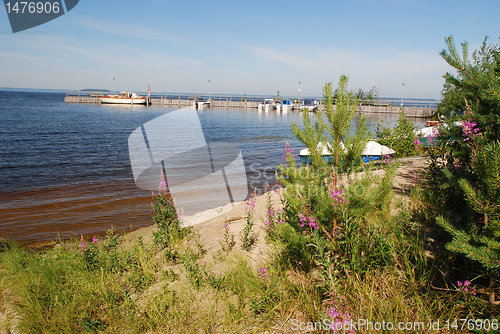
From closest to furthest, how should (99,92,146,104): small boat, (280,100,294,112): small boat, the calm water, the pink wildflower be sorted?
the pink wildflower → the calm water → (280,100,294,112): small boat → (99,92,146,104): small boat

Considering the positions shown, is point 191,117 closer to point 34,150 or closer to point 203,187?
point 203,187

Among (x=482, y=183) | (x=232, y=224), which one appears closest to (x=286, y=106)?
(x=232, y=224)

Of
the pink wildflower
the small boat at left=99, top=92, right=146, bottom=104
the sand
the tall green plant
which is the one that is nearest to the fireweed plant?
the tall green plant

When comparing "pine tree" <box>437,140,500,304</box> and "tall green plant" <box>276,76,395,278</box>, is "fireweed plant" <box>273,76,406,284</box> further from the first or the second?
"pine tree" <box>437,140,500,304</box>

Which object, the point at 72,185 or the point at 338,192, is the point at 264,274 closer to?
the point at 338,192

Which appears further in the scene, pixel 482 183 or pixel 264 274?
pixel 264 274

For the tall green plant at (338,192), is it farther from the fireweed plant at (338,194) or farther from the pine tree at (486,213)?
the pine tree at (486,213)

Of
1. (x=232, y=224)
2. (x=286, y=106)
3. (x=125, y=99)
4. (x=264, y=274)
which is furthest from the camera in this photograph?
(x=125, y=99)

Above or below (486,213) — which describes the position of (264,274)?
below

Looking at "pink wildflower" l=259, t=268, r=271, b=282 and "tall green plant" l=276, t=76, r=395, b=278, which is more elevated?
"tall green plant" l=276, t=76, r=395, b=278

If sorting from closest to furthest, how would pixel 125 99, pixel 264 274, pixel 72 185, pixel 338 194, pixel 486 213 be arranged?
pixel 486 213 < pixel 338 194 < pixel 264 274 < pixel 72 185 < pixel 125 99

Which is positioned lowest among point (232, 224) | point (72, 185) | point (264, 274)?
point (72, 185)

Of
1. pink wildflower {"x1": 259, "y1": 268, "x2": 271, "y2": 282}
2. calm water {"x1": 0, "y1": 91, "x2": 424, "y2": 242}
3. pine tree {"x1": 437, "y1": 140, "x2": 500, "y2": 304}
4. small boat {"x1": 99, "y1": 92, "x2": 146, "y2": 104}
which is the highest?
small boat {"x1": 99, "y1": 92, "x2": 146, "y2": 104}

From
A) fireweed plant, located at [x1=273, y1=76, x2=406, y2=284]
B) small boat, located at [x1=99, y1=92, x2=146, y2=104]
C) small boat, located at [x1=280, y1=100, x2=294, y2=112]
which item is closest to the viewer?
fireweed plant, located at [x1=273, y1=76, x2=406, y2=284]
